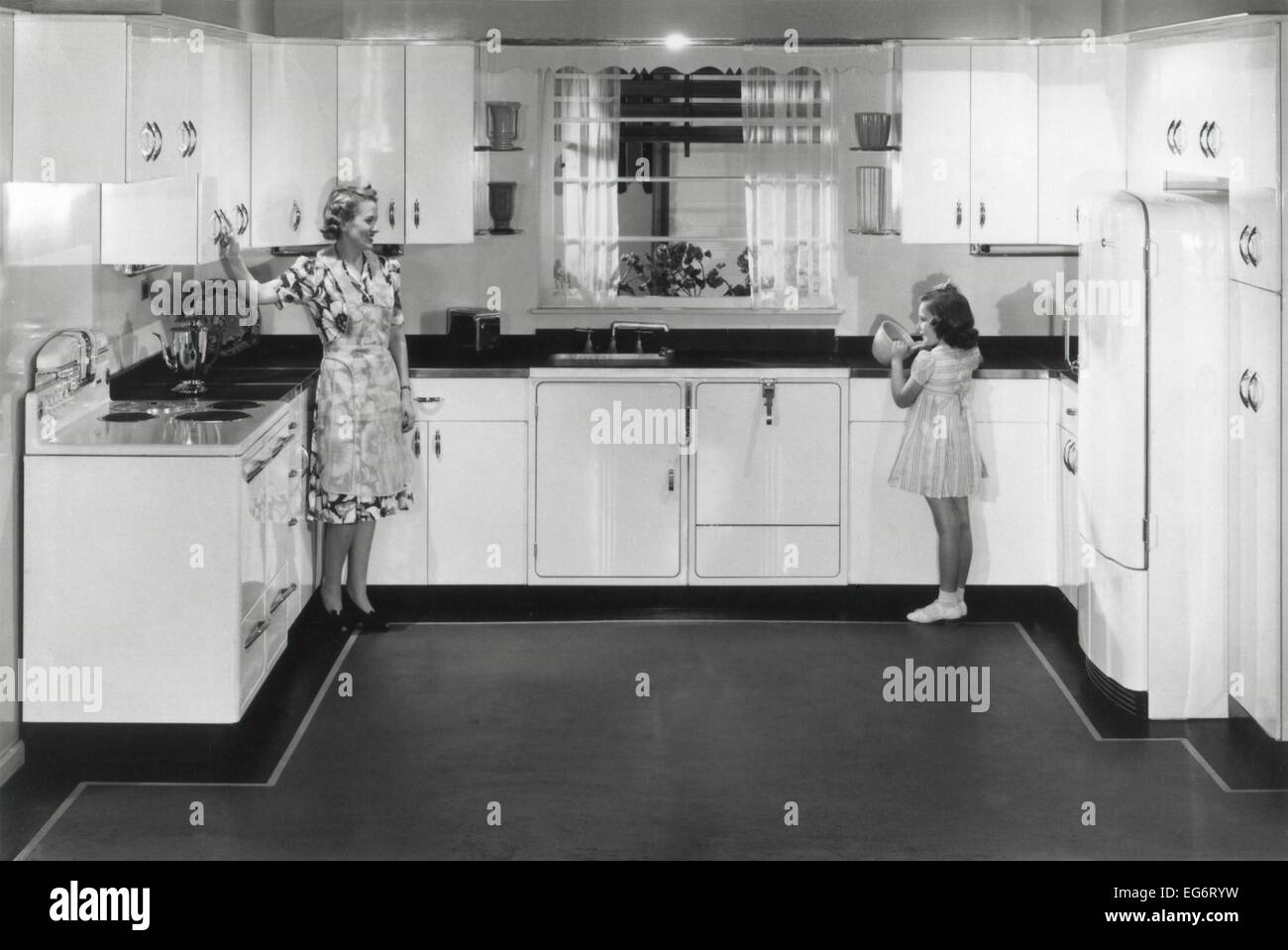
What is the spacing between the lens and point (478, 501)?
6.89 m

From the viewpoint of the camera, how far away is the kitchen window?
23.9 feet

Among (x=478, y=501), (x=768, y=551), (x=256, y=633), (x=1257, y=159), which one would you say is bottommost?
(x=256, y=633)

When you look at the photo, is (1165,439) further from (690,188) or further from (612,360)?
(690,188)

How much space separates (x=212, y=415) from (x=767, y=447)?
7.28 ft

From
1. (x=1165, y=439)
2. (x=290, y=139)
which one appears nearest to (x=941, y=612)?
(x=1165, y=439)

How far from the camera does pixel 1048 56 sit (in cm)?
678

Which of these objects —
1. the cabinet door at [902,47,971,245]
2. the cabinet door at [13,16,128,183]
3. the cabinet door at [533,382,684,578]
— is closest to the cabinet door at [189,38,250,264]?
the cabinet door at [13,16,128,183]

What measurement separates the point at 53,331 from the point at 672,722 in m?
2.18

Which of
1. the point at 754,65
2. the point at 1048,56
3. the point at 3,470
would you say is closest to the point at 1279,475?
the point at 1048,56

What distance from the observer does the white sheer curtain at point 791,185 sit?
23.8ft

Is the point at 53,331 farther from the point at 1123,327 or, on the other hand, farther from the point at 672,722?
the point at 1123,327

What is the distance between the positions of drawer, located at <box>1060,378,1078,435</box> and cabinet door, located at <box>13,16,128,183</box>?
11.1 feet

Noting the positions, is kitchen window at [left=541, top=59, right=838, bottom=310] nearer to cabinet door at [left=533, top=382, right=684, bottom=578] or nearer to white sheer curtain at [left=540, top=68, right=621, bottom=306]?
white sheer curtain at [left=540, top=68, right=621, bottom=306]

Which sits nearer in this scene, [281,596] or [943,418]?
[281,596]
